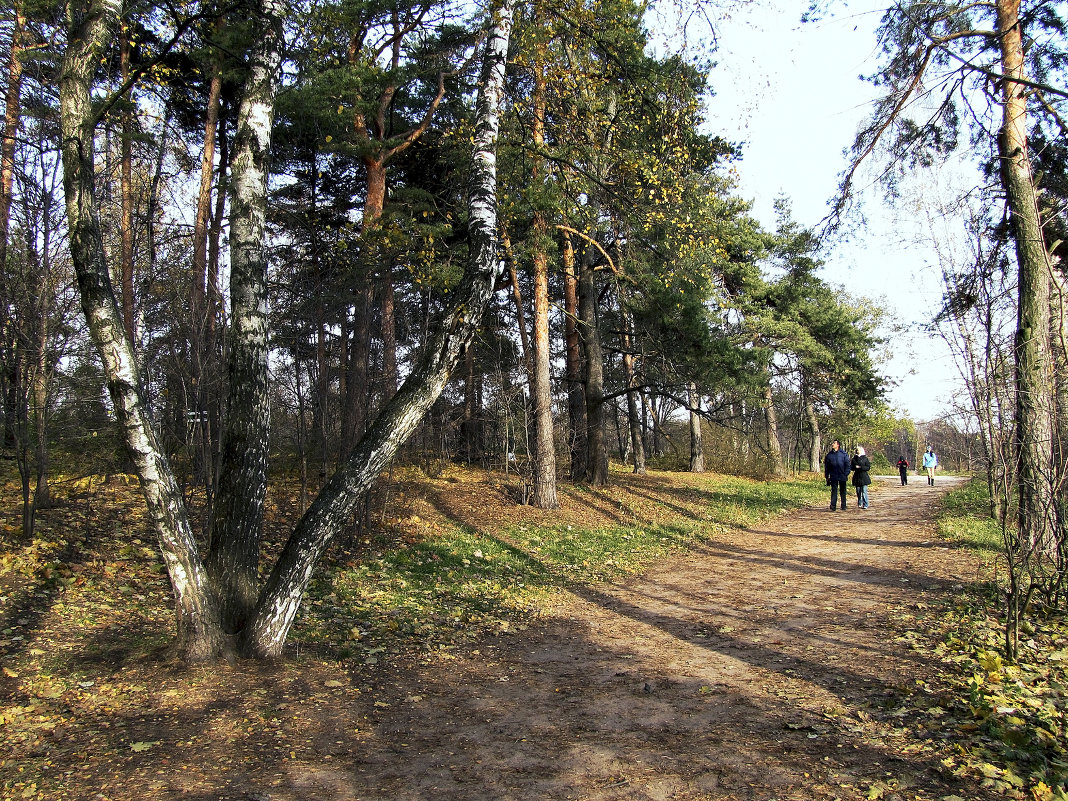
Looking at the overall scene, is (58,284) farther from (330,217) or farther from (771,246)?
(771,246)

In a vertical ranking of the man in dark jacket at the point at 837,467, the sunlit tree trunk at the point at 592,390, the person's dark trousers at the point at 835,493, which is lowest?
the person's dark trousers at the point at 835,493

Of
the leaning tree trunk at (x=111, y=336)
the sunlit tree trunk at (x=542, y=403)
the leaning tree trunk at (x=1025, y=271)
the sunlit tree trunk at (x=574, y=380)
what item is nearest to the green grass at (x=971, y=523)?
the leaning tree trunk at (x=1025, y=271)

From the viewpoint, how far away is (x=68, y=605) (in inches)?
232

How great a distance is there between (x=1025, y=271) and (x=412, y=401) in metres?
7.16

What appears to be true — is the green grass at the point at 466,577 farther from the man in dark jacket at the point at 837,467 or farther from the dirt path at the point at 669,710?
the man in dark jacket at the point at 837,467

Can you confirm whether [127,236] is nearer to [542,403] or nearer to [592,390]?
[542,403]

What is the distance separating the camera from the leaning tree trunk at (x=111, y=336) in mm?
4426

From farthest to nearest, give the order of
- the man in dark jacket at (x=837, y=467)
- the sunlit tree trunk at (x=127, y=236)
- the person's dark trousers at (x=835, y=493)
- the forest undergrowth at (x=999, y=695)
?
the person's dark trousers at (x=835, y=493) < the man in dark jacket at (x=837, y=467) < the sunlit tree trunk at (x=127, y=236) < the forest undergrowth at (x=999, y=695)

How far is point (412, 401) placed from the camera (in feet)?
16.5

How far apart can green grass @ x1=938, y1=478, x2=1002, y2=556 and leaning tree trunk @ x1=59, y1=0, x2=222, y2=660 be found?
973 cm

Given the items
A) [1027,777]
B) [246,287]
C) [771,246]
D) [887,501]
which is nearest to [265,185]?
[246,287]

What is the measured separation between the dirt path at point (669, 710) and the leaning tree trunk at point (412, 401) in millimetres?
1079

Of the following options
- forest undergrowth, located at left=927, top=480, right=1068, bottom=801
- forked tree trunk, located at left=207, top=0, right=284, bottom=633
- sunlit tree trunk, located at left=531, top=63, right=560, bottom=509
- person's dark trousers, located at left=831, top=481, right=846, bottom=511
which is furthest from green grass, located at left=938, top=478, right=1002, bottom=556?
forked tree trunk, located at left=207, top=0, right=284, bottom=633

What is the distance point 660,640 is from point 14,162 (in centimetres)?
822
